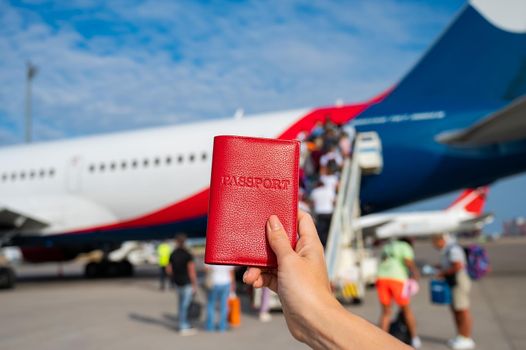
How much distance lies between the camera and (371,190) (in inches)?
472

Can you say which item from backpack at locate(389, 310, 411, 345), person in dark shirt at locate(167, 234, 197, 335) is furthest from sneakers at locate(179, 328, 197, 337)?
backpack at locate(389, 310, 411, 345)

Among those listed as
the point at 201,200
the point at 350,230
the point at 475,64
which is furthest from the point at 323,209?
the point at 475,64

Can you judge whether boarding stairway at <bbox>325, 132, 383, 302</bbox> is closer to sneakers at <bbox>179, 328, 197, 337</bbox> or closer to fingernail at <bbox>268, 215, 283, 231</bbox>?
sneakers at <bbox>179, 328, 197, 337</bbox>

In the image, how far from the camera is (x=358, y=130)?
11.9 m

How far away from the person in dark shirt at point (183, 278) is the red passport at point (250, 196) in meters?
6.63

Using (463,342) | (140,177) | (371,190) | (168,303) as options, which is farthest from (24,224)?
(463,342)

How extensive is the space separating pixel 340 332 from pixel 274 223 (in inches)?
14.3

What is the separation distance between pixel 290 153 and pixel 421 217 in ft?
130

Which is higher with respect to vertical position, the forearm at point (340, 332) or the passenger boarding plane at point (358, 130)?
the passenger boarding plane at point (358, 130)

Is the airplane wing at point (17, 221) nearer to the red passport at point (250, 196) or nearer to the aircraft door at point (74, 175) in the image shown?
the aircraft door at point (74, 175)

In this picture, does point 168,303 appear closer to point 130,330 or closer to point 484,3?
point 130,330

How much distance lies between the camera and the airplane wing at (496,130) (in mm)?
8922

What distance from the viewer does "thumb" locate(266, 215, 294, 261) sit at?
1469mm

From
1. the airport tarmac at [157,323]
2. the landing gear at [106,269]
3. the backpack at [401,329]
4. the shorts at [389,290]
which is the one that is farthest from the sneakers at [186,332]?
the landing gear at [106,269]
